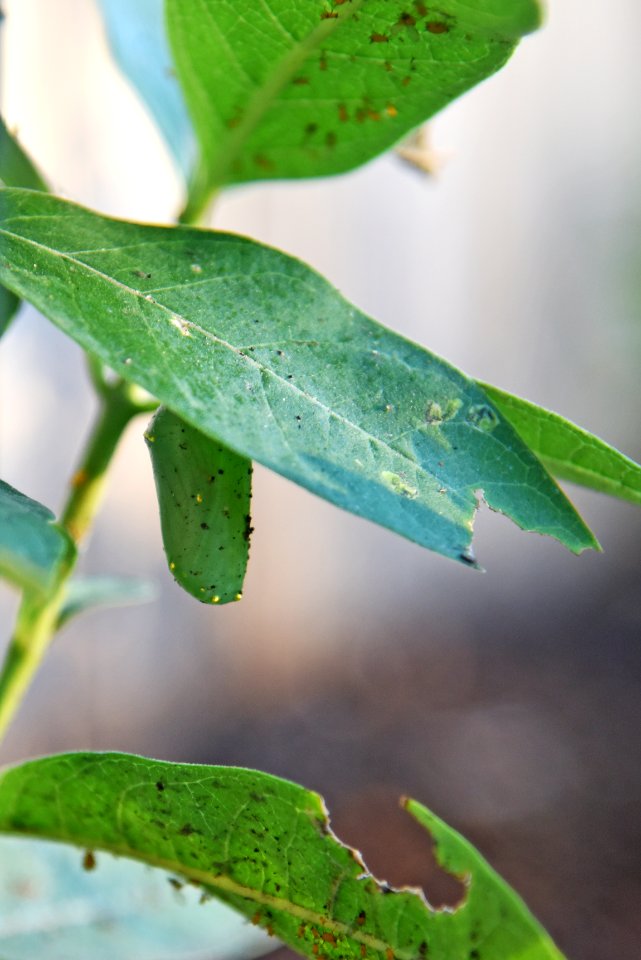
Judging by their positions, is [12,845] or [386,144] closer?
[386,144]

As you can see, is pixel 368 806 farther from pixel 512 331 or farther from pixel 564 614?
pixel 512 331

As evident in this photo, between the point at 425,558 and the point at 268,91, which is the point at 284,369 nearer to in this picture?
the point at 268,91

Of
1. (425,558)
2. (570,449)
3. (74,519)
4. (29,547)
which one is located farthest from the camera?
(425,558)

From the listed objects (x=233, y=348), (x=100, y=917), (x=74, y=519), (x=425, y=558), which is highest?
(x=233, y=348)

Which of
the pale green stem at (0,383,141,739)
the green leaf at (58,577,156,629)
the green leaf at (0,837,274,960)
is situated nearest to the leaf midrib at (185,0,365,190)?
the pale green stem at (0,383,141,739)

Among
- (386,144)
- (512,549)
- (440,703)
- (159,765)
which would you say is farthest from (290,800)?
(512,549)

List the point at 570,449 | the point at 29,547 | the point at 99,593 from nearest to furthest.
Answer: the point at 29,547 → the point at 570,449 → the point at 99,593

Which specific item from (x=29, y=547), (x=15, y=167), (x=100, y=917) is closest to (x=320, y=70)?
(x=15, y=167)

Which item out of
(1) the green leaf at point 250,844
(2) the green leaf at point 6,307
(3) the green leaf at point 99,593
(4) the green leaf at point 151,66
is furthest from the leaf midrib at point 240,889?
(4) the green leaf at point 151,66
